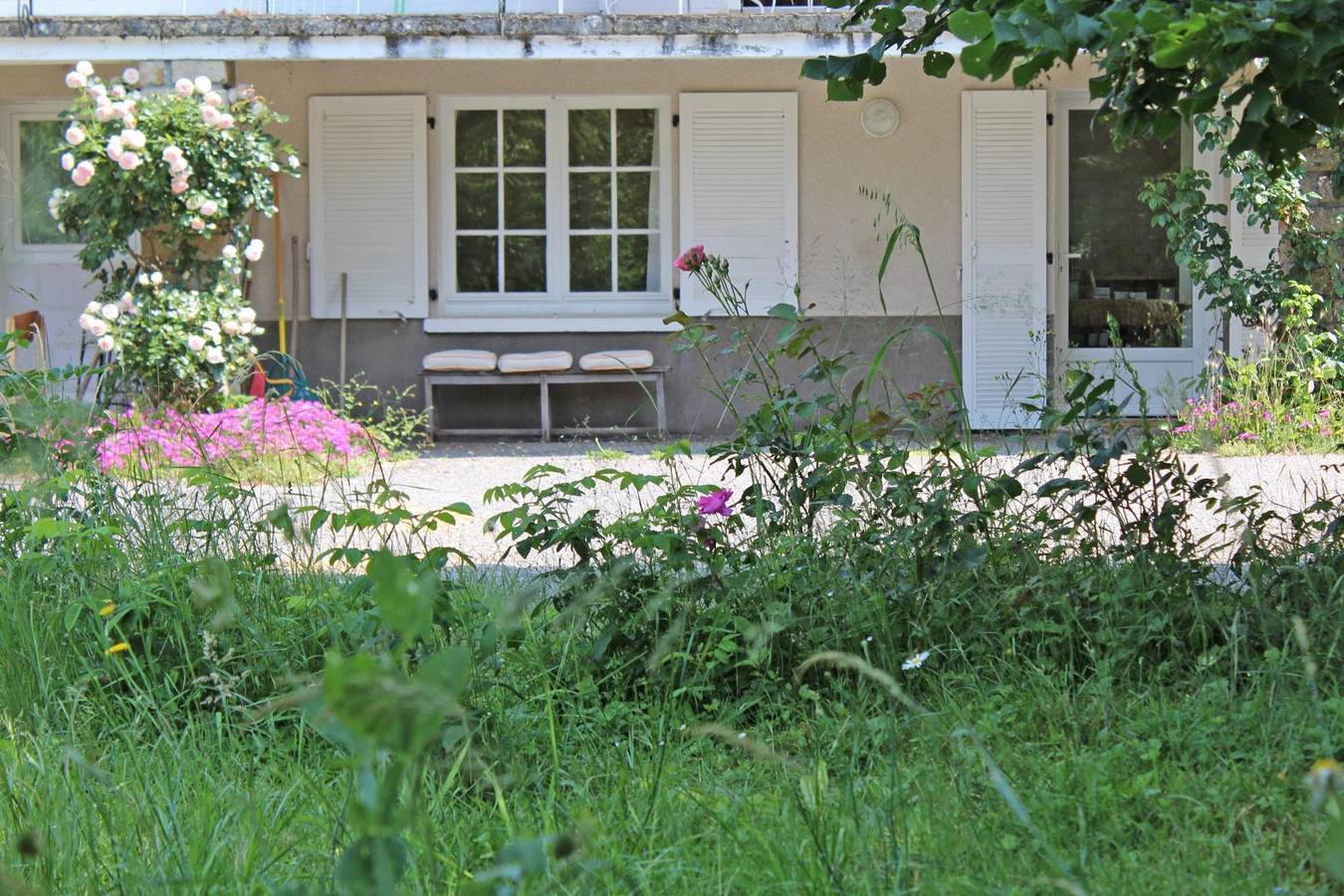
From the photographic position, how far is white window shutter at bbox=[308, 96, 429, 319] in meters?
10.2

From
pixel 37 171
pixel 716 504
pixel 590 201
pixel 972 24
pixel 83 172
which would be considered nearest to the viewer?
pixel 972 24

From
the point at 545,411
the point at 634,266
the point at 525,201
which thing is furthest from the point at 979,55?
the point at 525,201

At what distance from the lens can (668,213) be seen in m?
10.4

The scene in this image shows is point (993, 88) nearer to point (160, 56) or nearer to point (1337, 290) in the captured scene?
point (1337, 290)

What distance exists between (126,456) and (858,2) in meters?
2.19

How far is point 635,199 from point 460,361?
174 centimetres

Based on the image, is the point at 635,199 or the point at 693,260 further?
the point at 635,199

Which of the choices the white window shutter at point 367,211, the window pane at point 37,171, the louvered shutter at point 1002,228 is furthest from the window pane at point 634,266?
the window pane at point 37,171

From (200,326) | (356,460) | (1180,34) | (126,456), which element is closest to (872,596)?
(1180,34)

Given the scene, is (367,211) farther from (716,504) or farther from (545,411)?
(716,504)

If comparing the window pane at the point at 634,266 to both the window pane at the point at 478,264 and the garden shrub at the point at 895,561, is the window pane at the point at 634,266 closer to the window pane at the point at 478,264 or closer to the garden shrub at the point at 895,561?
the window pane at the point at 478,264

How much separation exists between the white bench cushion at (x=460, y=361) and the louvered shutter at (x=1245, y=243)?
4652mm

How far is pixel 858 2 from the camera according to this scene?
3.56 meters

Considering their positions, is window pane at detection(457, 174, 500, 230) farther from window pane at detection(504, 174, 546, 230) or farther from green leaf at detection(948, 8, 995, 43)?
green leaf at detection(948, 8, 995, 43)
